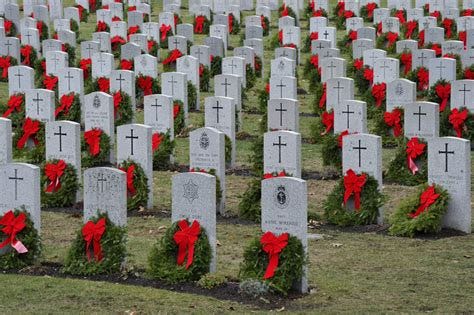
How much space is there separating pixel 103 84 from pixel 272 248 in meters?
9.60

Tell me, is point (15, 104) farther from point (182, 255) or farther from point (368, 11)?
point (368, 11)

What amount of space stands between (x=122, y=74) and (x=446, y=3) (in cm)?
1253

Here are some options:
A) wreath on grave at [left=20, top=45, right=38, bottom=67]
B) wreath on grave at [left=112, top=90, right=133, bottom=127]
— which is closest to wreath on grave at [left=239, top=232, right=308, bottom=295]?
wreath on grave at [left=112, top=90, right=133, bottom=127]

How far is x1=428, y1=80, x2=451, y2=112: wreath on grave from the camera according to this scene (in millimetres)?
20453

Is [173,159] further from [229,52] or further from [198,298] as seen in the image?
[229,52]

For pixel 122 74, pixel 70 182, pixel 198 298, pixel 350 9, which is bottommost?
pixel 198 298

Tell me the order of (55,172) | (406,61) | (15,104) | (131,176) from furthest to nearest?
(406,61) → (15,104) → (55,172) → (131,176)

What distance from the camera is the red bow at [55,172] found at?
1633 centimetres

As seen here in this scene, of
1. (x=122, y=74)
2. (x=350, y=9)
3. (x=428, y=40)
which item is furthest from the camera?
(x=350, y=9)

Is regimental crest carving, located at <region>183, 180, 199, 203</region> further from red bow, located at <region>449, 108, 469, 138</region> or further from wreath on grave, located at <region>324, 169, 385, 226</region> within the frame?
red bow, located at <region>449, 108, 469, 138</region>

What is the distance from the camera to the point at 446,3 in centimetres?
3100

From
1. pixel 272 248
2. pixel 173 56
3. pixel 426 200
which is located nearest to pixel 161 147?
pixel 426 200

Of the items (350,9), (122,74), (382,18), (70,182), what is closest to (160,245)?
(70,182)

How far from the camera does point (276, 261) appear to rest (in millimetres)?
12398
